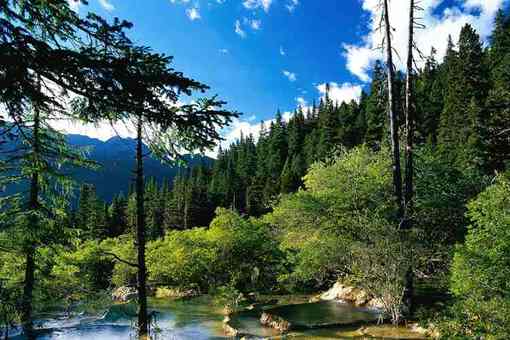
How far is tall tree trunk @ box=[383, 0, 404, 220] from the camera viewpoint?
16.5 m

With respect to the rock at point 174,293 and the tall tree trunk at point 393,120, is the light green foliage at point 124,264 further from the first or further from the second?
the tall tree trunk at point 393,120

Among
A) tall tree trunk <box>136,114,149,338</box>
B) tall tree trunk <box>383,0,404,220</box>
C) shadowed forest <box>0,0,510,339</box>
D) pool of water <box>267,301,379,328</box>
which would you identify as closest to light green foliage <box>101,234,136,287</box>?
shadowed forest <box>0,0,510,339</box>

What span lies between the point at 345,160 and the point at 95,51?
67.7ft

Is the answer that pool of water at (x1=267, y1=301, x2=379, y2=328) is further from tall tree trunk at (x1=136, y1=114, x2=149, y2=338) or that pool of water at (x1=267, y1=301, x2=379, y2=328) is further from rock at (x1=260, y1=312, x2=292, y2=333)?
tall tree trunk at (x1=136, y1=114, x2=149, y2=338)

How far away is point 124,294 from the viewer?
37.4m

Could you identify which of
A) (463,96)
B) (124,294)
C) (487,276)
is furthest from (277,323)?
(463,96)

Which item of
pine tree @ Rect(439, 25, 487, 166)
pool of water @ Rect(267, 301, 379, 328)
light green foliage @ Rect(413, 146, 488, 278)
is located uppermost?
pine tree @ Rect(439, 25, 487, 166)

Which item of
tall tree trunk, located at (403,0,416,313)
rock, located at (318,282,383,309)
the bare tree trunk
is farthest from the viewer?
rock, located at (318,282,383,309)

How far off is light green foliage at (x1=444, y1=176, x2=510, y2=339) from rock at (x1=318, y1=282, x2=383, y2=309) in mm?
11926

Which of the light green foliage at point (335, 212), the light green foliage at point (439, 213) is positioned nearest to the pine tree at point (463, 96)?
the light green foliage at point (439, 213)

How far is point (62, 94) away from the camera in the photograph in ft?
17.7

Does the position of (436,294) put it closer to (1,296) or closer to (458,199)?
(458,199)

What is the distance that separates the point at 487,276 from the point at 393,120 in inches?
306

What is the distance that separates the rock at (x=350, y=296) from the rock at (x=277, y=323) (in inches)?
236
